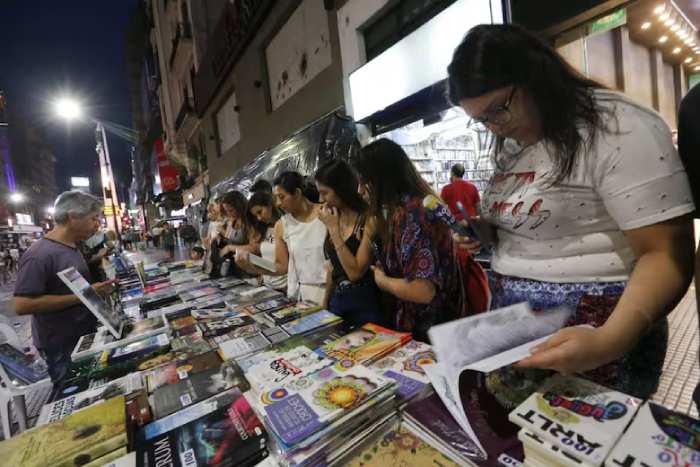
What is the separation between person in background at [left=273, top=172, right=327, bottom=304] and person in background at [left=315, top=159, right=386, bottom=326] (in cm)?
18

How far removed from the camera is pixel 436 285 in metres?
1.34

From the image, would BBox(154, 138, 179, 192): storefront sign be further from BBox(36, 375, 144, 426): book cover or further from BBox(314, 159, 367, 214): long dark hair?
BBox(36, 375, 144, 426): book cover

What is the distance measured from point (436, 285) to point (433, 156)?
3.42 m

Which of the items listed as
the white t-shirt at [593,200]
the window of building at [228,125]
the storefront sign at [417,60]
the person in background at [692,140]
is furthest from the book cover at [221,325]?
the window of building at [228,125]

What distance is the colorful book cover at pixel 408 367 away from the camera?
0.93 meters

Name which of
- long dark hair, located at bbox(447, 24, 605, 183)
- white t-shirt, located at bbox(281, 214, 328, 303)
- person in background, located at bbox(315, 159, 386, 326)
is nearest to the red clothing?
white t-shirt, located at bbox(281, 214, 328, 303)

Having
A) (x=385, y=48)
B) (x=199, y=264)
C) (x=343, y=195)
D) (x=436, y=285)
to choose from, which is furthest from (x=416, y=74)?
(x=199, y=264)

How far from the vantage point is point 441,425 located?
0.78m

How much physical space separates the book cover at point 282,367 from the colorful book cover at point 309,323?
0.21 m

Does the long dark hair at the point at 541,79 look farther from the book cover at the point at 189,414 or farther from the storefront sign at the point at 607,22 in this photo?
the storefront sign at the point at 607,22

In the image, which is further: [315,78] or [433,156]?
[315,78]

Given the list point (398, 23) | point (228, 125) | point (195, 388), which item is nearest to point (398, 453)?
point (195, 388)

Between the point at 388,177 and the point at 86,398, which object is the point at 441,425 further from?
the point at 86,398

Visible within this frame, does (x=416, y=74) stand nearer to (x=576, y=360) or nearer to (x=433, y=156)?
(x=433, y=156)
